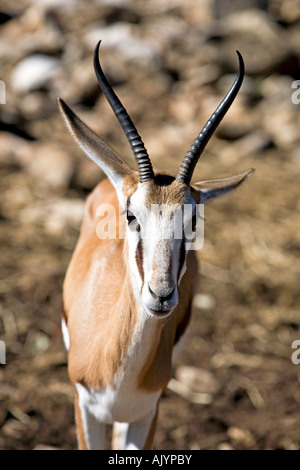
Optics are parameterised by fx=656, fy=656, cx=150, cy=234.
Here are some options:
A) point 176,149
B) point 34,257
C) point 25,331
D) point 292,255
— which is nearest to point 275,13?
point 176,149

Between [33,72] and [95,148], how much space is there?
6.25m

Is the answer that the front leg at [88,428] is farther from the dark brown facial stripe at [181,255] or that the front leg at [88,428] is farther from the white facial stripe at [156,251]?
the dark brown facial stripe at [181,255]

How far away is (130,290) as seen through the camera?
3256 mm

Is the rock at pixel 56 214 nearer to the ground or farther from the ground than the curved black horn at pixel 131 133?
nearer to the ground

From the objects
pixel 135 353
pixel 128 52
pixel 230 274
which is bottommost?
pixel 230 274

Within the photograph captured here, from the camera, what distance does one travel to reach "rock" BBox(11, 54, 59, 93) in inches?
352

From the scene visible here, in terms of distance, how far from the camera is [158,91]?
9.38m

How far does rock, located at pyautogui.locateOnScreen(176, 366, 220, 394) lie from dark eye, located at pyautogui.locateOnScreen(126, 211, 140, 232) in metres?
2.46

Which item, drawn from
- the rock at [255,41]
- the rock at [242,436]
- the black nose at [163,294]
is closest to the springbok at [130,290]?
the black nose at [163,294]

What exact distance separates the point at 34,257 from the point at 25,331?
1.01 metres

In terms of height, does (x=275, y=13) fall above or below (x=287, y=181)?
above

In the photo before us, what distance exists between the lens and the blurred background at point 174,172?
4.93 m
